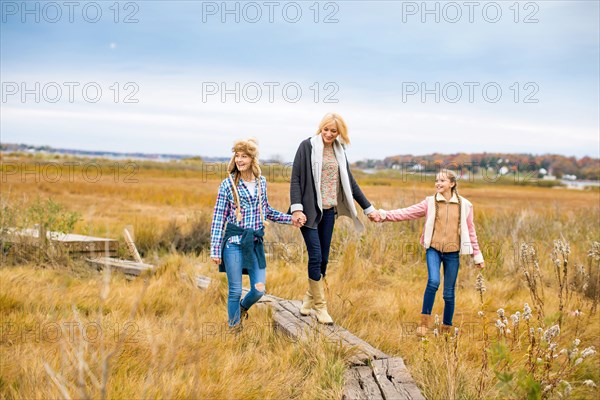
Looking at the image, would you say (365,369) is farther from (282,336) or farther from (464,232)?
(464,232)

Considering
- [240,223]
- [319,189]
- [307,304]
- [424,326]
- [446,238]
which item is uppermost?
[319,189]

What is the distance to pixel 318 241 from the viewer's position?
502cm

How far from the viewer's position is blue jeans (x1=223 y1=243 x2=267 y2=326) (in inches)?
190

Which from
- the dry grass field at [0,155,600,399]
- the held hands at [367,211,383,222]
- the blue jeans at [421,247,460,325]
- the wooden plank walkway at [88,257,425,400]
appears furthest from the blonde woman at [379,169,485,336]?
the wooden plank walkway at [88,257,425,400]

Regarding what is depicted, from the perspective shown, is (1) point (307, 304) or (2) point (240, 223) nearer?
(2) point (240, 223)

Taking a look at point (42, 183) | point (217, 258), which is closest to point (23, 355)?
point (217, 258)

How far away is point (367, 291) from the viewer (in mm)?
6637

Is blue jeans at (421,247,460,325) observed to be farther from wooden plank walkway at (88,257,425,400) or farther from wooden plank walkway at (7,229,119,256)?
wooden plank walkway at (7,229,119,256)

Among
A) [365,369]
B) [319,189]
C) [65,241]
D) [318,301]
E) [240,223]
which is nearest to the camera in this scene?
[365,369]

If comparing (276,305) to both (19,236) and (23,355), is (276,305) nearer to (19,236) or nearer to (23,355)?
(23,355)

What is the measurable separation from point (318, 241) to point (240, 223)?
2.45ft

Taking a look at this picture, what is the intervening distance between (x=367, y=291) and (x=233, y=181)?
8.60ft

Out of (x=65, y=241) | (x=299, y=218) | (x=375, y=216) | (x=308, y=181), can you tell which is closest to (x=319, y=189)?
(x=308, y=181)

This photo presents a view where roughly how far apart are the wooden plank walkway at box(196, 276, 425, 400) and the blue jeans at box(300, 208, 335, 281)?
1.55ft
